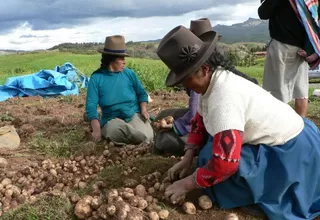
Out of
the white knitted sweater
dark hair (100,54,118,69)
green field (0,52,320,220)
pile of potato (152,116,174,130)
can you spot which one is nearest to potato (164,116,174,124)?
pile of potato (152,116,174,130)

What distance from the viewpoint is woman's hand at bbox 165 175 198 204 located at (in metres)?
2.49

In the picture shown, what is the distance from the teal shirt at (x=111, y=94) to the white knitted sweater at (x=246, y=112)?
7.42ft

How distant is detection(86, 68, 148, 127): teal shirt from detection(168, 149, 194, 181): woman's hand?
202 centimetres

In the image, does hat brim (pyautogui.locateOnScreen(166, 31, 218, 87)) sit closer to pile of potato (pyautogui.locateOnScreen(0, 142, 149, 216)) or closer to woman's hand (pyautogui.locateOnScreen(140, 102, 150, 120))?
pile of potato (pyautogui.locateOnScreen(0, 142, 149, 216))

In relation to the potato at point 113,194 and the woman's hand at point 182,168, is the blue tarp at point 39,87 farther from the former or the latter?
the potato at point 113,194

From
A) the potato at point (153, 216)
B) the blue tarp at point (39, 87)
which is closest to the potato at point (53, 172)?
the potato at point (153, 216)

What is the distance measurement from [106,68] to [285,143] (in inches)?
107

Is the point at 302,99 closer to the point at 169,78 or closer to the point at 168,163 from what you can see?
the point at 168,163

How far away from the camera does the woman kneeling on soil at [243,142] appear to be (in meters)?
2.23

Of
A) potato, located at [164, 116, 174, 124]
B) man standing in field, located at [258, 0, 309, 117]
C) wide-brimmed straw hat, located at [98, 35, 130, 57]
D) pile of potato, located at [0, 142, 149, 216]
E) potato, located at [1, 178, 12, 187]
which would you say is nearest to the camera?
pile of potato, located at [0, 142, 149, 216]

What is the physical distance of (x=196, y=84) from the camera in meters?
2.37

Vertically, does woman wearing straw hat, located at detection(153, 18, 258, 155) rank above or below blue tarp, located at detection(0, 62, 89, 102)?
above

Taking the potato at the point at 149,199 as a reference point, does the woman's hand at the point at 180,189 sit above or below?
above

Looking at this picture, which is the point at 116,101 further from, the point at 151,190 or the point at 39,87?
the point at 39,87
